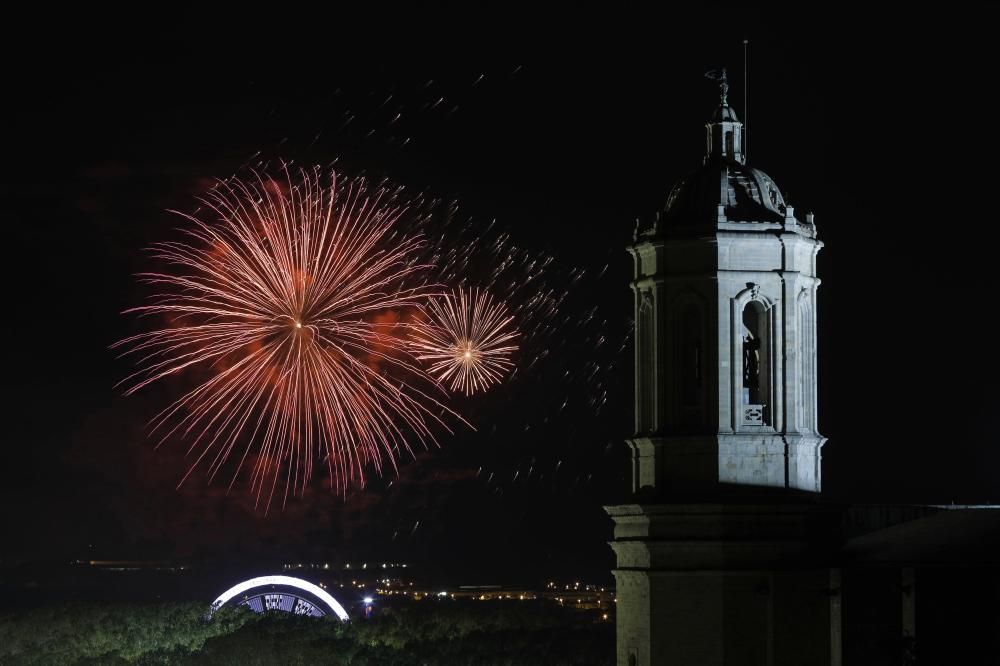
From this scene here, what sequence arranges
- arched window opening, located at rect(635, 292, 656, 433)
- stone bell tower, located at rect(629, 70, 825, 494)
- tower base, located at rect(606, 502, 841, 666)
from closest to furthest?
tower base, located at rect(606, 502, 841, 666) → stone bell tower, located at rect(629, 70, 825, 494) → arched window opening, located at rect(635, 292, 656, 433)

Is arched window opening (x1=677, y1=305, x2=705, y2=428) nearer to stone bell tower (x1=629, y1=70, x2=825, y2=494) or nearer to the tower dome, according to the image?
stone bell tower (x1=629, y1=70, x2=825, y2=494)

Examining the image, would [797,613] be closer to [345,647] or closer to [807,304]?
[807,304]

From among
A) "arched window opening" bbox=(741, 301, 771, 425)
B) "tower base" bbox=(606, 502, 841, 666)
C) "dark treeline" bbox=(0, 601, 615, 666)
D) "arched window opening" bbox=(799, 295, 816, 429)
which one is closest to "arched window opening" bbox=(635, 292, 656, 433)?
"arched window opening" bbox=(741, 301, 771, 425)

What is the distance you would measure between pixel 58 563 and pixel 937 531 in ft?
386

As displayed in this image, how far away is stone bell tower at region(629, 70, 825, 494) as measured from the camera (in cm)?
4991

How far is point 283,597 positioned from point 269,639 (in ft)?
100

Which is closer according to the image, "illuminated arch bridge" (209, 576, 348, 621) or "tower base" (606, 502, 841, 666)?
"tower base" (606, 502, 841, 666)

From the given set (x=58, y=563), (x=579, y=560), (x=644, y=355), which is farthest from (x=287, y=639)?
(x=644, y=355)

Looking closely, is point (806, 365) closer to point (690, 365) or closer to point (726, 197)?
point (690, 365)

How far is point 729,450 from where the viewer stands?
1960 inches

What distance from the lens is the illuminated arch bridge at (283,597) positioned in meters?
139

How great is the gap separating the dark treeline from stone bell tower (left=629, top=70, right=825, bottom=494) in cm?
5756

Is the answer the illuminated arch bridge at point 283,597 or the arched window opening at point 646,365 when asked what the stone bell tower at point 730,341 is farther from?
the illuminated arch bridge at point 283,597

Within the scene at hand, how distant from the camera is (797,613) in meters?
49.5
